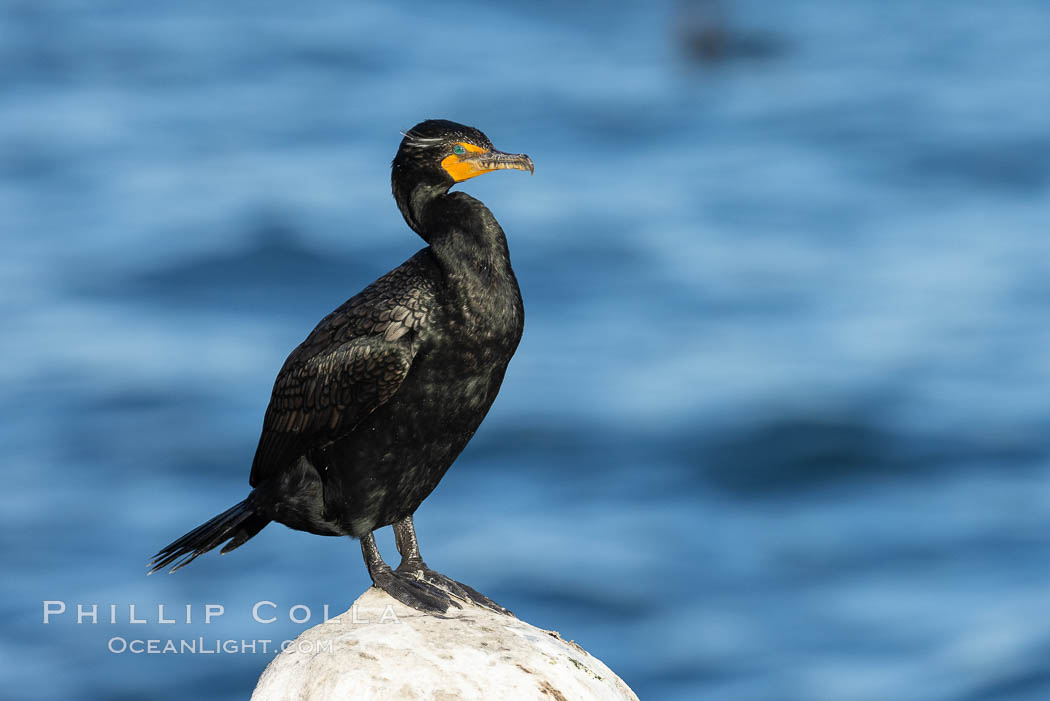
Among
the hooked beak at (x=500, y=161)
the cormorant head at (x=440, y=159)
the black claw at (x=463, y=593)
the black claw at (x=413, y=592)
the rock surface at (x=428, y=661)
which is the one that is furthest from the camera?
the black claw at (x=463, y=593)

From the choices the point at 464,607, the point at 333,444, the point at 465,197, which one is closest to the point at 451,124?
the point at 465,197

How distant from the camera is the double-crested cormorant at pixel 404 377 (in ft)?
30.7

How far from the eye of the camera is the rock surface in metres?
9.44

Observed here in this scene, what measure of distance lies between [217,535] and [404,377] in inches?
72.3

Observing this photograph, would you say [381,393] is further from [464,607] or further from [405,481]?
[464,607]

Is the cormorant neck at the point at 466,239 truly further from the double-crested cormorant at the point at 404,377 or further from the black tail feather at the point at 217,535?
the black tail feather at the point at 217,535

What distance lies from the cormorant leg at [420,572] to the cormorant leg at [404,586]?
3.2 inches

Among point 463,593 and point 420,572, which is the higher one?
point 420,572

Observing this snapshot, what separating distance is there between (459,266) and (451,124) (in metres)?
0.90

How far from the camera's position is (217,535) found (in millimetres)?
10125

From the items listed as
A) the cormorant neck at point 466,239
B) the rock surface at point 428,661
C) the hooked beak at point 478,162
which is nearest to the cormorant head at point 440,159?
the hooked beak at point 478,162

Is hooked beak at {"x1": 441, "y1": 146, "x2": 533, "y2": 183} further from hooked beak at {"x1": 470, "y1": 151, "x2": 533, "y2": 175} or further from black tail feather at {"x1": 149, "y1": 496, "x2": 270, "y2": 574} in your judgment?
black tail feather at {"x1": 149, "y1": 496, "x2": 270, "y2": 574}

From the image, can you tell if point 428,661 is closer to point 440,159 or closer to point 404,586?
point 404,586

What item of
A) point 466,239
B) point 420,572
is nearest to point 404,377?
point 466,239
